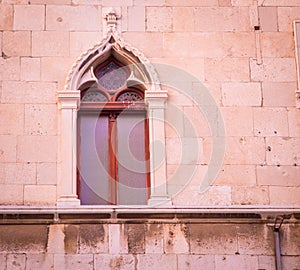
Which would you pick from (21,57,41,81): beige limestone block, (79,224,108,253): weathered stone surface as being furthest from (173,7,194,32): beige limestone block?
(79,224,108,253): weathered stone surface

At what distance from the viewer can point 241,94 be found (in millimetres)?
11984

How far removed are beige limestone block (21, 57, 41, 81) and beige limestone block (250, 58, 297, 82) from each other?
8.54ft

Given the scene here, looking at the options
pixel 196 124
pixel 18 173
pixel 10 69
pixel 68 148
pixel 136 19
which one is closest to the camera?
pixel 18 173

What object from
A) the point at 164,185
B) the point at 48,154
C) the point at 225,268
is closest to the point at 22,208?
the point at 48,154

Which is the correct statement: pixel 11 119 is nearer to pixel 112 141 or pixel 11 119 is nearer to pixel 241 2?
pixel 112 141

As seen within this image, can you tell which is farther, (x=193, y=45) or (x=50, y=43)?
(x=193, y=45)

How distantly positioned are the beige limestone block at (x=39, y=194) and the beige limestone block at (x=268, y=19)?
3349 mm

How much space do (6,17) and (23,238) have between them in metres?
2.88

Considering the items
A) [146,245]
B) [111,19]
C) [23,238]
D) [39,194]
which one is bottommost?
[146,245]

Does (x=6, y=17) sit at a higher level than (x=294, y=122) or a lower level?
higher

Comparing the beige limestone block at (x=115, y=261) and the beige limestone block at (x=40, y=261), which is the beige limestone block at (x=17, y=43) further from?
the beige limestone block at (x=115, y=261)

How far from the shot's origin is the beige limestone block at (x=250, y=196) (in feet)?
37.6

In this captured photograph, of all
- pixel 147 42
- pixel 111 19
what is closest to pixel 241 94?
pixel 147 42

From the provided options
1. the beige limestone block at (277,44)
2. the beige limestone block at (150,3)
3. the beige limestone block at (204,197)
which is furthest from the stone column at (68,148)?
the beige limestone block at (277,44)
